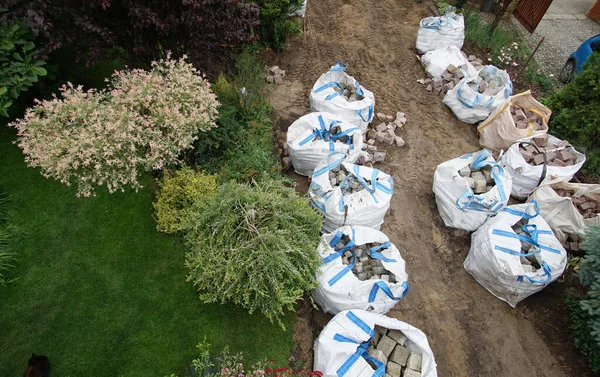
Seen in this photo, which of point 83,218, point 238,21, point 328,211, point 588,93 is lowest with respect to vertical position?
point 83,218

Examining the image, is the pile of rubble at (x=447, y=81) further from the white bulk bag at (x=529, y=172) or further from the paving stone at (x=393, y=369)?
the paving stone at (x=393, y=369)

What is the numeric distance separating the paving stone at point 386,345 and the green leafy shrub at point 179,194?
84.8 inches

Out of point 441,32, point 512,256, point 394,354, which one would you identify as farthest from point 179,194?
point 441,32

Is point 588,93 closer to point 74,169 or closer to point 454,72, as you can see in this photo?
point 454,72

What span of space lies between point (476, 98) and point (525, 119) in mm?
732

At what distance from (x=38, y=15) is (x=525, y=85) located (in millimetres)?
7188

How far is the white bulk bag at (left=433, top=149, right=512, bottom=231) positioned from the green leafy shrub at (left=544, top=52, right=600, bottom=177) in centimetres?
187

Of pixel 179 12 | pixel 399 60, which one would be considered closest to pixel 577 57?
pixel 399 60

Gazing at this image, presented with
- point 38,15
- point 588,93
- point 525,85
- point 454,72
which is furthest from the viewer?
point 525,85

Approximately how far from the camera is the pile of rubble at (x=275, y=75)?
593 cm

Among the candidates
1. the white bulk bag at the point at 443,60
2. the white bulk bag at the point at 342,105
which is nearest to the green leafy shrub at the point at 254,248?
the white bulk bag at the point at 342,105

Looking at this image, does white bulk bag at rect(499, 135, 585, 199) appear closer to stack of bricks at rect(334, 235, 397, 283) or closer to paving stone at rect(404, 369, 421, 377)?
stack of bricks at rect(334, 235, 397, 283)

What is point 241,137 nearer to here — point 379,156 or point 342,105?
point 342,105

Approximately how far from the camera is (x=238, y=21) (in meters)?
4.14
